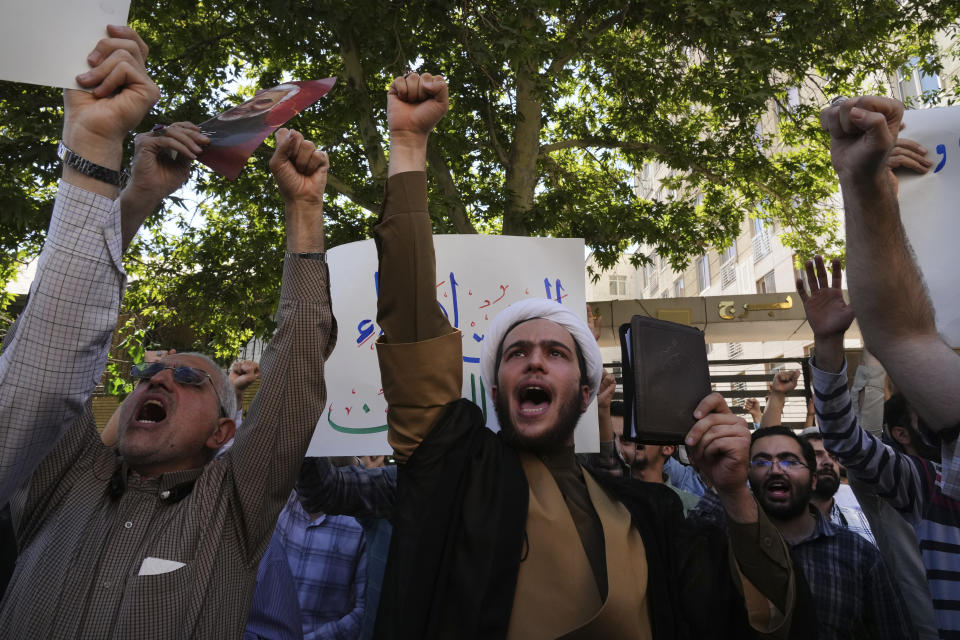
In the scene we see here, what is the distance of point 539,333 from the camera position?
202 centimetres

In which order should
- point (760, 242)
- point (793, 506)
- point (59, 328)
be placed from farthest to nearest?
point (760, 242) → point (793, 506) → point (59, 328)

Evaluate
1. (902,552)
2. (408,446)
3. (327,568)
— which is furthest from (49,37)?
(902,552)

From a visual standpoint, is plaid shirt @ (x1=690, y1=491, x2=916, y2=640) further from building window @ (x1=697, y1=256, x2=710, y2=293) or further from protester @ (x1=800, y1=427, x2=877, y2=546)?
building window @ (x1=697, y1=256, x2=710, y2=293)

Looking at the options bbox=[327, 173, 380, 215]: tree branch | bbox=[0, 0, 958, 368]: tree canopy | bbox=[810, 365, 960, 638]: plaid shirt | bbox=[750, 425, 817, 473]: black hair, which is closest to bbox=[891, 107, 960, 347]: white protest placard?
bbox=[810, 365, 960, 638]: plaid shirt

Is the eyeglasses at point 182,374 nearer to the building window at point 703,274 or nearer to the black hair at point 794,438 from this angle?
the black hair at point 794,438

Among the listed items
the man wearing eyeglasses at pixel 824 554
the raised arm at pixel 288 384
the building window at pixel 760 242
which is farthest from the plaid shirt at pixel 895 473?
the building window at pixel 760 242

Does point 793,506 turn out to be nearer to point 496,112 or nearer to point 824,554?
point 824,554

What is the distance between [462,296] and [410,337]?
3.99 ft

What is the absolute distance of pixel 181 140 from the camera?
176 cm

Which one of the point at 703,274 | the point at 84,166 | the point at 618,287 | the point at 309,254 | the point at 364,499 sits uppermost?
the point at 618,287

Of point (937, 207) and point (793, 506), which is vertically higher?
point (937, 207)

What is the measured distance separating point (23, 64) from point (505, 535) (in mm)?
1446

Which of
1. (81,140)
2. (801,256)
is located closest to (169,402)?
(81,140)

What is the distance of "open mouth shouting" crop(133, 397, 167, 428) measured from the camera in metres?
1.96
